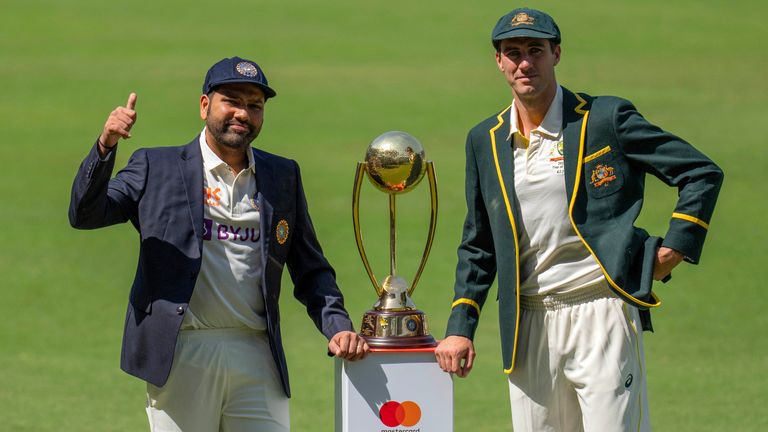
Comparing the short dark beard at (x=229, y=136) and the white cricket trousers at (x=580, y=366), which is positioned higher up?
the short dark beard at (x=229, y=136)

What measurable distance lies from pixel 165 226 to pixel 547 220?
3.65 feet

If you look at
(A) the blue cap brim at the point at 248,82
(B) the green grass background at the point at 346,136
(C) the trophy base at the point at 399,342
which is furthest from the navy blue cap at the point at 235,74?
(B) the green grass background at the point at 346,136

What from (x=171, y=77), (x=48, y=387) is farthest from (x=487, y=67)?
(x=48, y=387)

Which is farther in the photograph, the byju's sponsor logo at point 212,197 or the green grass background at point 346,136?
the green grass background at point 346,136

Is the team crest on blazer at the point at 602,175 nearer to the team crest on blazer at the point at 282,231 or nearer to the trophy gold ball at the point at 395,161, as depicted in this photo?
the trophy gold ball at the point at 395,161

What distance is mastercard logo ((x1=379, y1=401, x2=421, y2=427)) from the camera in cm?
427

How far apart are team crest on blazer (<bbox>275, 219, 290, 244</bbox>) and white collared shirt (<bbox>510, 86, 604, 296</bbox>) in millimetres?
708

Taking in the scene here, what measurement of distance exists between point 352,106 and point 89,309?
199 inches

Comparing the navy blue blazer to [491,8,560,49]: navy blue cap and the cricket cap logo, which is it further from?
[491,8,560,49]: navy blue cap

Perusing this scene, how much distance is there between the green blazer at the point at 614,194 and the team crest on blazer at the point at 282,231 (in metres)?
0.63

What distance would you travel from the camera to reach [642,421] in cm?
398

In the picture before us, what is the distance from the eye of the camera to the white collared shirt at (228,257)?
406cm

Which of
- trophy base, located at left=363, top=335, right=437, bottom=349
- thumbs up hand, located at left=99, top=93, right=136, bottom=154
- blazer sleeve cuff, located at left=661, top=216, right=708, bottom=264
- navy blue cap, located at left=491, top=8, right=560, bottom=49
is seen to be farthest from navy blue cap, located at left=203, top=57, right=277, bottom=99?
blazer sleeve cuff, located at left=661, top=216, right=708, bottom=264

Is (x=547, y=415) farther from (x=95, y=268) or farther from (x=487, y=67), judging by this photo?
(x=487, y=67)
